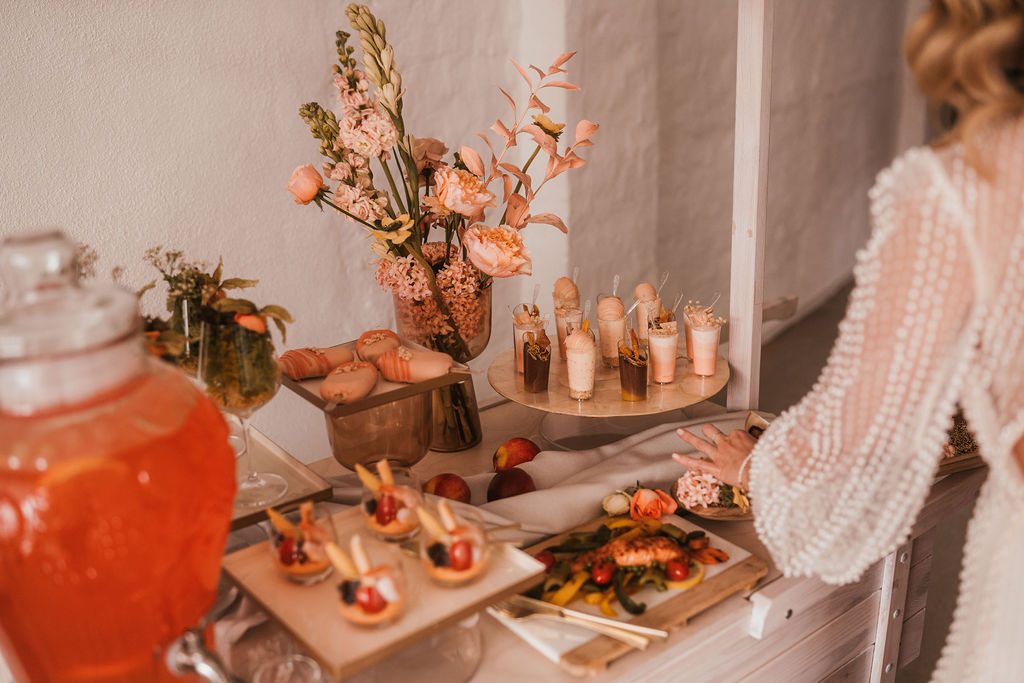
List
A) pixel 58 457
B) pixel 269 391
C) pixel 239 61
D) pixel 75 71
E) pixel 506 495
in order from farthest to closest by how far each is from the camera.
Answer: pixel 239 61
pixel 75 71
pixel 506 495
pixel 269 391
pixel 58 457

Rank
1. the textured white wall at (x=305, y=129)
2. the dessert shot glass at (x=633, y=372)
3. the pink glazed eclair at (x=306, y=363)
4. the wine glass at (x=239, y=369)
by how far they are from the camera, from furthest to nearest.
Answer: the textured white wall at (x=305, y=129), the dessert shot glass at (x=633, y=372), the pink glazed eclair at (x=306, y=363), the wine glass at (x=239, y=369)

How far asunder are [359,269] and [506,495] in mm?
1077

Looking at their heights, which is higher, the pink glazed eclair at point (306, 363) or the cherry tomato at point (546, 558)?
the pink glazed eclair at point (306, 363)

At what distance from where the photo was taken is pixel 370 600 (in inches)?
34.7

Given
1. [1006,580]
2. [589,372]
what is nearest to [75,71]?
[589,372]

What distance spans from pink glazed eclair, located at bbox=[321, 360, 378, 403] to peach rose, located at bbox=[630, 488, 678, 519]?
1.37ft

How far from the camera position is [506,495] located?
137 cm

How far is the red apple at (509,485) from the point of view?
1.37 metres

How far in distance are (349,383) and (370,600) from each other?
40 cm

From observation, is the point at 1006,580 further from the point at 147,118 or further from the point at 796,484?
the point at 147,118

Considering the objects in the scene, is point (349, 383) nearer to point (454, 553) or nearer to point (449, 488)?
point (449, 488)

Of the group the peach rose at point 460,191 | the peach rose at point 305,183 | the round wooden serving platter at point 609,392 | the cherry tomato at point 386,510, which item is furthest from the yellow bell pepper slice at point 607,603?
the peach rose at point 305,183

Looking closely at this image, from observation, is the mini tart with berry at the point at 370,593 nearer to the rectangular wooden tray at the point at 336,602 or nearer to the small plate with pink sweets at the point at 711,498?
the rectangular wooden tray at the point at 336,602

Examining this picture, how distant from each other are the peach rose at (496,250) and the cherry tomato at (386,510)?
0.50 metres
